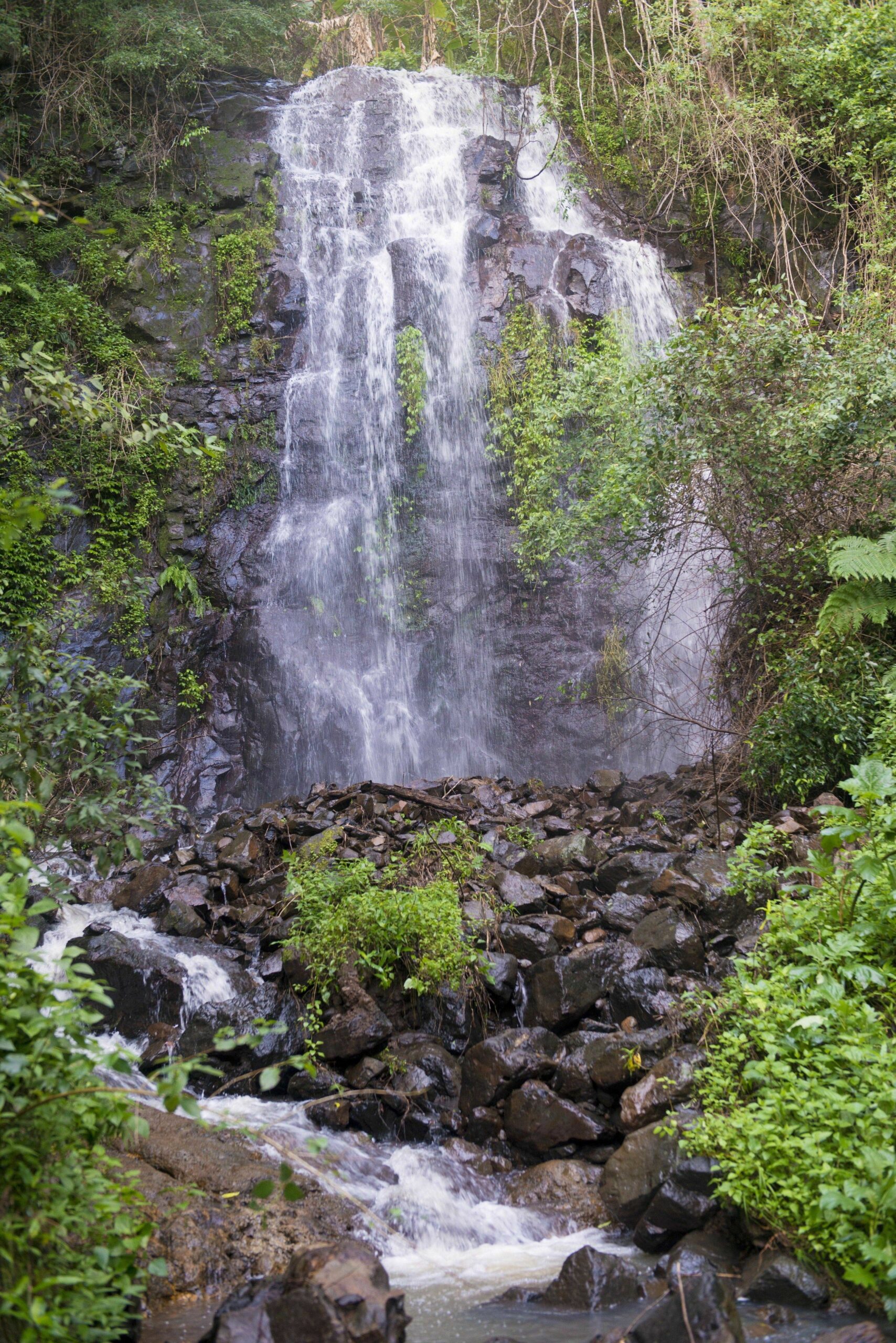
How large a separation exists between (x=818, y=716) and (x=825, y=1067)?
350cm

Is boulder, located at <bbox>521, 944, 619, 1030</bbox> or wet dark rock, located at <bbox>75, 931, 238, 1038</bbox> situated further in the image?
wet dark rock, located at <bbox>75, 931, 238, 1038</bbox>

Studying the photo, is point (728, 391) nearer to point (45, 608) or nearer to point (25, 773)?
point (25, 773)

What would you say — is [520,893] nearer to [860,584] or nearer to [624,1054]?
[624,1054]

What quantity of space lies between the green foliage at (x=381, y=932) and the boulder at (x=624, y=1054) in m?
1.07

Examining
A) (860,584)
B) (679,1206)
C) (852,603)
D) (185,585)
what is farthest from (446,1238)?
(185,585)

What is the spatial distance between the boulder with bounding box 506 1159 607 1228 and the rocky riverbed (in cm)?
1

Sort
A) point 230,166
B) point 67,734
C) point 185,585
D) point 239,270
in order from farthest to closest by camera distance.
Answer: point 230,166, point 239,270, point 185,585, point 67,734

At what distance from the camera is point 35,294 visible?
1130 centimetres

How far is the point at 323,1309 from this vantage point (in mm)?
2727

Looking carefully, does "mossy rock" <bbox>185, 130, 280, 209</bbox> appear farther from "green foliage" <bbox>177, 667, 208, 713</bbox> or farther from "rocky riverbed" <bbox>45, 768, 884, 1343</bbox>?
"rocky riverbed" <bbox>45, 768, 884, 1343</bbox>

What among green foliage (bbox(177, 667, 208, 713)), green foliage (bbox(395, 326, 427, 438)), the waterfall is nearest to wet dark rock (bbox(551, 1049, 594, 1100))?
the waterfall

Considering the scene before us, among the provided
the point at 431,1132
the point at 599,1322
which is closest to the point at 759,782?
the point at 431,1132

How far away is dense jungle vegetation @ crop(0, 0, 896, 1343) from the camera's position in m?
2.98

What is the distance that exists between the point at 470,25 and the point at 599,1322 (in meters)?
16.6
